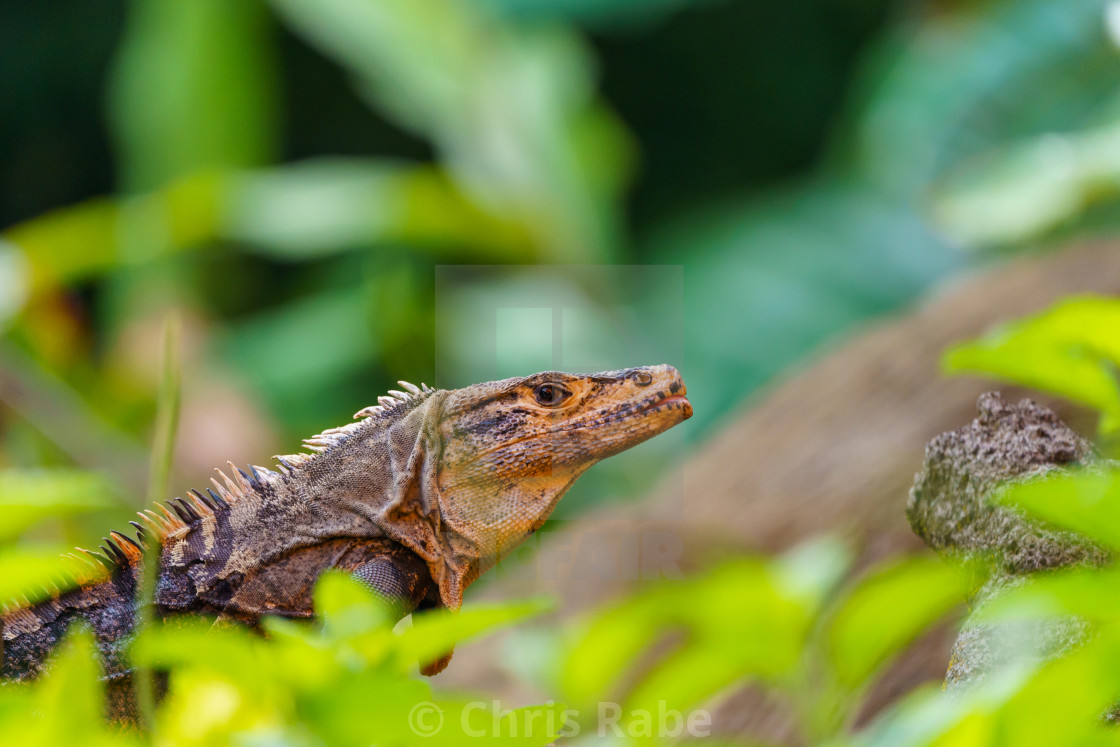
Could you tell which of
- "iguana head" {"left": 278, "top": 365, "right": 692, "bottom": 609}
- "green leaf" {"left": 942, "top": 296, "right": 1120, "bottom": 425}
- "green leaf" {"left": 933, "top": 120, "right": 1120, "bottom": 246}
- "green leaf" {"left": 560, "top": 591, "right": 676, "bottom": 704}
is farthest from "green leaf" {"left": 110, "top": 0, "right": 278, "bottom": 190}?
"green leaf" {"left": 942, "top": 296, "right": 1120, "bottom": 425}

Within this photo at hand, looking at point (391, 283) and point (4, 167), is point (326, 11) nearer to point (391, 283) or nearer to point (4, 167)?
point (391, 283)

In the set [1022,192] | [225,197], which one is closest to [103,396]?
[225,197]

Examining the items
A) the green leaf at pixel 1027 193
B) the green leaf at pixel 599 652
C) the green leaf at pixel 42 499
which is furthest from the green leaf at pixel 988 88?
the green leaf at pixel 42 499

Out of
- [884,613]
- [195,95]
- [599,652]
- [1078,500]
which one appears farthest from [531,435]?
[195,95]

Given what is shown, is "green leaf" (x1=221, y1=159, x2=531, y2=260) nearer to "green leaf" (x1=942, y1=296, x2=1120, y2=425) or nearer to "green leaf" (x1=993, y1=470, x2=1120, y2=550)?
"green leaf" (x1=942, y1=296, x2=1120, y2=425)

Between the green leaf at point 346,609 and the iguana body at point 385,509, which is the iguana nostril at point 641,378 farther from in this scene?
the green leaf at point 346,609

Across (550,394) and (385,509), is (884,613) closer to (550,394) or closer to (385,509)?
(550,394)
